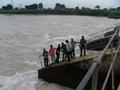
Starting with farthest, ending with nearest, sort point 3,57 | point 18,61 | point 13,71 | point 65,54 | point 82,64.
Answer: point 3,57 < point 18,61 < point 13,71 < point 65,54 < point 82,64

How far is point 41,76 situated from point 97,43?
655 cm

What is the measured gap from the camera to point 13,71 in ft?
59.4

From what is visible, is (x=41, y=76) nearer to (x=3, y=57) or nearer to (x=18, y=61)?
(x=18, y=61)

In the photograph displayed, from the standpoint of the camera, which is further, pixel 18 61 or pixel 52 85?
pixel 18 61

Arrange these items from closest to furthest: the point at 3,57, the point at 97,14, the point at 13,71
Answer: the point at 13,71
the point at 3,57
the point at 97,14

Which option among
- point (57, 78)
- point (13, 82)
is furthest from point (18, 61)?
point (57, 78)

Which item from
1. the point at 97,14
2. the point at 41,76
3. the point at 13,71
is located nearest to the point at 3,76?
the point at 13,71

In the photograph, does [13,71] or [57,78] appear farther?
[13,71]

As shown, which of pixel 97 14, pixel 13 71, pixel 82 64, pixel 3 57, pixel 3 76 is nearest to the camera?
pixel 82 64

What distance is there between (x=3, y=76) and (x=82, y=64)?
7.42 metres

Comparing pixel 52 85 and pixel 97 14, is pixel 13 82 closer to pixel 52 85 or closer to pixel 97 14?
pixel 52 85

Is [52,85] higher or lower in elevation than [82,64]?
lower

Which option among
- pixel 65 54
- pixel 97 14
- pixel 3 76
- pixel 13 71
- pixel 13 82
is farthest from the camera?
pixel 97 14

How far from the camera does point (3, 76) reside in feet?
55.7
